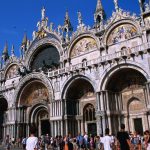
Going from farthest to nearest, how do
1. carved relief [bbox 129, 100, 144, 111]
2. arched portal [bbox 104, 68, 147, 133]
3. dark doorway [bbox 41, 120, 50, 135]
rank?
dark doorway [bbox 41, 120, 50, 135] → carved relief [bbox 129, 100, 144, 111] → arched portal [bbox 104, 68, 147, 133]

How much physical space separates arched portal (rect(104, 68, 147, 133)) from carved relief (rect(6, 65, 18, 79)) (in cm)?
1827

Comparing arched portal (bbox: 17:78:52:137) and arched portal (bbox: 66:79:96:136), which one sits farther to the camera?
arched portal (bbox: 17:78:52:137)

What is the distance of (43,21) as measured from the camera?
115ft

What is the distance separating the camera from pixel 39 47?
113 ft

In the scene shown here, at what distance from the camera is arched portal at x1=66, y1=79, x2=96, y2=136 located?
88.0ft

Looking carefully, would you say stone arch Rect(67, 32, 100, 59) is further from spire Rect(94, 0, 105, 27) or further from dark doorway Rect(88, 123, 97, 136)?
dark doorway Rect(88, 123, 97, 136)

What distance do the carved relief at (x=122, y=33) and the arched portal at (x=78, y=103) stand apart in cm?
556

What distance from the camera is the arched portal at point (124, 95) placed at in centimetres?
2339

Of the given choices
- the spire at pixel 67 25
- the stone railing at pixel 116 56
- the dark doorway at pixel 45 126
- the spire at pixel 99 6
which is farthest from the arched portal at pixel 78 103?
the spire at pixel 99 6

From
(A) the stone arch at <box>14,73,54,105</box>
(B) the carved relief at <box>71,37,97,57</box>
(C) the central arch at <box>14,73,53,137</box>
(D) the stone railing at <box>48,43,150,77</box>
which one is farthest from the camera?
(C) the central arch at <box>14,73,53,137</box>

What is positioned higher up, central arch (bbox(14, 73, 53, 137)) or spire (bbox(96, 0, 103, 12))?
spire (bbox(96, 0, 103, 12))

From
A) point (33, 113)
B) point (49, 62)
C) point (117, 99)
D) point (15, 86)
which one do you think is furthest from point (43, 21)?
point (117, 99)

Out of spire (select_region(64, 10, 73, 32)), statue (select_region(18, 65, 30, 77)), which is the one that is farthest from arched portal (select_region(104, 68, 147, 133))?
statue (select_region(18, 65, 30, 77))

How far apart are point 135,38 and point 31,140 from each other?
67.1 ft
